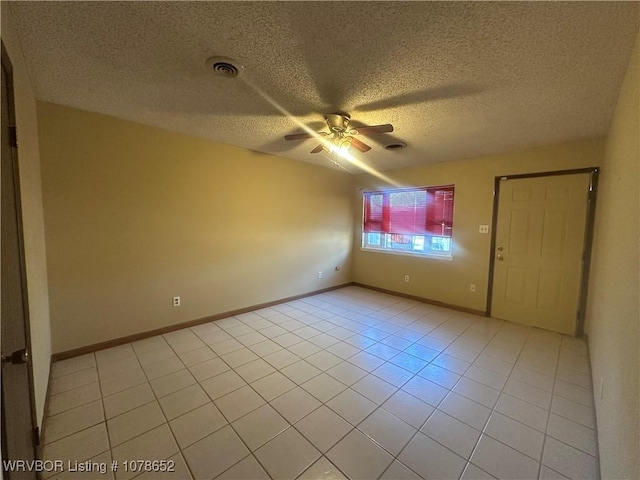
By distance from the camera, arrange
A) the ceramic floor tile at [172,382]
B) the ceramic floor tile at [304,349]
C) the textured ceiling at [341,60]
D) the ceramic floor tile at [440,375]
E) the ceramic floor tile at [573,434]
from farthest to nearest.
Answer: the ceramic floor tile at [304,349] → the ceramic floor tile at [440,375] → the ceramic floor tile at [172,382] → the ceramic floor tile at [573,434] → the textured ceiling at [341,60]

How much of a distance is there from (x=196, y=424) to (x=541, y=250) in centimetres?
415

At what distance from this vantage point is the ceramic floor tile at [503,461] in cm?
141

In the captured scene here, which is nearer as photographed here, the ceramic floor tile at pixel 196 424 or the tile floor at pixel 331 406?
the tile floor at pixel 331 406

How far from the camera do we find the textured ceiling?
1262 mm

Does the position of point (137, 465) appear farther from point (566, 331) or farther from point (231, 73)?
point (566, 331)

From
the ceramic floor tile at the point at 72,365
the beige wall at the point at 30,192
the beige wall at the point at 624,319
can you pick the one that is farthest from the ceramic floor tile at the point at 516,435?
the ceramic floor tile at the point at 72,365

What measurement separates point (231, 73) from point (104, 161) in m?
1.82

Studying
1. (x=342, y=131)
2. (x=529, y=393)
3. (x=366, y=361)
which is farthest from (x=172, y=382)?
(x=529, y=393)

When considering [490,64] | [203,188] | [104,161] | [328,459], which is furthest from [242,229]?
[490,64]

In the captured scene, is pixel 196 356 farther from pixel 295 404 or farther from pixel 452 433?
pixel 452 433

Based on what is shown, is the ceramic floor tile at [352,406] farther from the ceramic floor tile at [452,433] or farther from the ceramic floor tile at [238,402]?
the ceramic floor tile at [238,402]

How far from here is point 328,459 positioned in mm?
1497

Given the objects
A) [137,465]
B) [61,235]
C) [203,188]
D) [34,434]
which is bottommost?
[137,465]

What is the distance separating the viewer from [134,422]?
175cm
